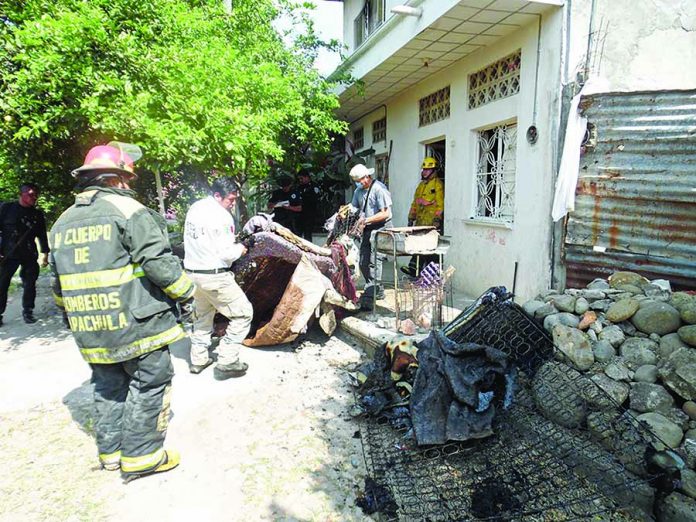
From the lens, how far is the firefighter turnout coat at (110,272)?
2613 millimetres

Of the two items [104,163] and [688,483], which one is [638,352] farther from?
[104,163]

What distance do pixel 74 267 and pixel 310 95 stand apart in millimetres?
6120

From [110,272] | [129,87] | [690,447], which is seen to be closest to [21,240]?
[129,87]

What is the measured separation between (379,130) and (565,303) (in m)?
7.28

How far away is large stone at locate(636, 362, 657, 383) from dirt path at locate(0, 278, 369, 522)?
196 centimetres

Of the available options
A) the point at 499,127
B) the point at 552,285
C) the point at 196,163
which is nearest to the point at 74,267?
the point at 196,163

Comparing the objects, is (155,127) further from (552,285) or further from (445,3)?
(552,285)

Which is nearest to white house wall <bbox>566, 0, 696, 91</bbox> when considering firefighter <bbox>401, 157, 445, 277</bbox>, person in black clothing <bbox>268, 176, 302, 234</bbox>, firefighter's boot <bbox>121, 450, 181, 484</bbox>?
firefighter <bbox>401, 157, 445, 277</bbox>

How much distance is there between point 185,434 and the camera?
3.28m

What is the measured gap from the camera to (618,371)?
9.77ft

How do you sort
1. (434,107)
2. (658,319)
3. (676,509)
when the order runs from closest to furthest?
(676,509) → (658,319) → (434,107)

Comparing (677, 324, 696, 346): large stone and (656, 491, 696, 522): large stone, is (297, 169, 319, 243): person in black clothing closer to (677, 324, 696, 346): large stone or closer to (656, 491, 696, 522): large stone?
(677, 324, 696, 346): large stone

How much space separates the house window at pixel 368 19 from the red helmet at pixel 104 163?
22.2 feet

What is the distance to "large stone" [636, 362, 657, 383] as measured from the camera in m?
2.86
